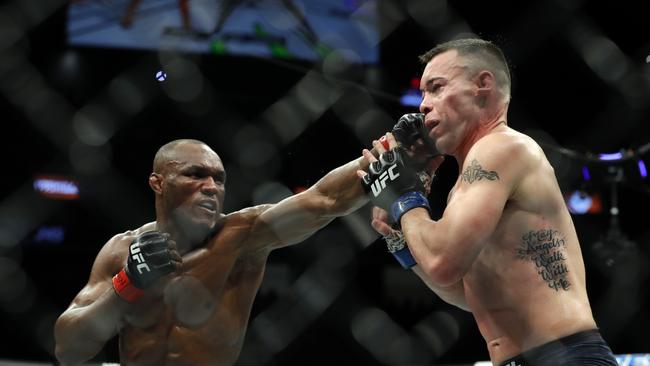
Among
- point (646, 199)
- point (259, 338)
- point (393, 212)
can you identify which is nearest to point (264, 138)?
point (259, 338)

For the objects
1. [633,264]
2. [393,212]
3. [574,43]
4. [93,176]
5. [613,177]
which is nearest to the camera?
[393,212]

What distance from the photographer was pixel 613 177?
14.5 ft

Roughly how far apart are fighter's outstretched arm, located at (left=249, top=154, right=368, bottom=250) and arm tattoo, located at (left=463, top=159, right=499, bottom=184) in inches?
25.9

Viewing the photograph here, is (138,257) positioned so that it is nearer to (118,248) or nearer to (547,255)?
(118,248)

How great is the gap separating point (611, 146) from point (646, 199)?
34.7 inches

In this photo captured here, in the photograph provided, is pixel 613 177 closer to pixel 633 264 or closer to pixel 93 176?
pixel 633 264

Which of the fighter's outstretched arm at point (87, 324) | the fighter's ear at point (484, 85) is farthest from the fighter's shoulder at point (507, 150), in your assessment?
the fighter's outstretched arm at point (87, 324)

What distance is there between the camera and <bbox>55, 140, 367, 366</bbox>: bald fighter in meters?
2.36

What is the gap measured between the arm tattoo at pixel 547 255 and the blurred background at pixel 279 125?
3467 millimetres

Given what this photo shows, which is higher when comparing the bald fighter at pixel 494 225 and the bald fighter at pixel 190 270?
the bald fighter at pixel 494 225

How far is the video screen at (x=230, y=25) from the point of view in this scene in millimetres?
5438

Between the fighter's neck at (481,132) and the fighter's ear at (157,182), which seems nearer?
the fighter's neck at (481,132)

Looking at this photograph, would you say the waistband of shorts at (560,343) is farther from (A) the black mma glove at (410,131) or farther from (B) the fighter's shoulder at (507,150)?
(A) the black mma glove at (410,131)

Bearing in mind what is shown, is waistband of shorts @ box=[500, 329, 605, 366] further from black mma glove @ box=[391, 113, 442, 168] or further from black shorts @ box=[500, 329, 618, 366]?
black mma glove @ box=[391, 113, 442, 168]
